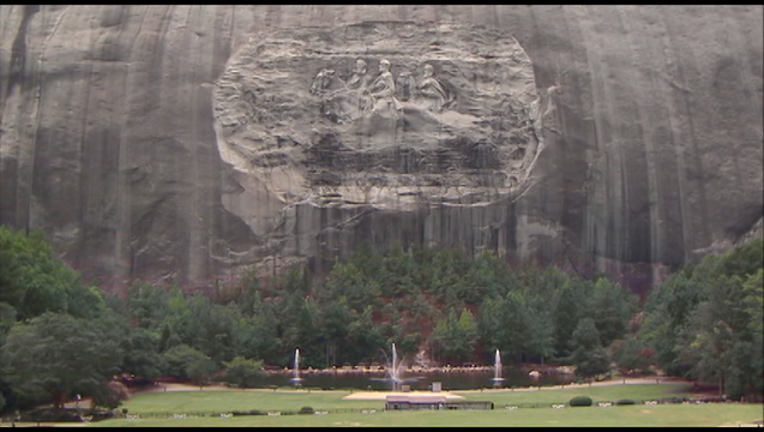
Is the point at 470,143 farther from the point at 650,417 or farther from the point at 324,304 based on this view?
the point at 650,417

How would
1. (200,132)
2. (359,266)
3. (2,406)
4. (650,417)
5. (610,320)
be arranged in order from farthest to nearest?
(200,132), (359,266), (610,320), (2,406), (650,417)

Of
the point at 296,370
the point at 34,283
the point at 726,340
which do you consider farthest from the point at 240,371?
the point at 726,340

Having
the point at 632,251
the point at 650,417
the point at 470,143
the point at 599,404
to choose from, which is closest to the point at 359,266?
the point at 470,143

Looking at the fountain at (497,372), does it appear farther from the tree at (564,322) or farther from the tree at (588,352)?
the tree at (588,352)

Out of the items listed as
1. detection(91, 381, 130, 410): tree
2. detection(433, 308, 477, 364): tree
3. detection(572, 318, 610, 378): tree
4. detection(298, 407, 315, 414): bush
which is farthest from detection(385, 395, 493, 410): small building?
detection(433, 308, 477, 364): tree

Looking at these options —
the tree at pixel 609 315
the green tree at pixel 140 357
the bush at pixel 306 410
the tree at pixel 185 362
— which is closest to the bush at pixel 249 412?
the bush at pixel 306 410

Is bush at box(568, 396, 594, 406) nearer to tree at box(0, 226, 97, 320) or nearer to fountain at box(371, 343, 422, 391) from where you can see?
fountain at box(371, 343, 422, 391)
